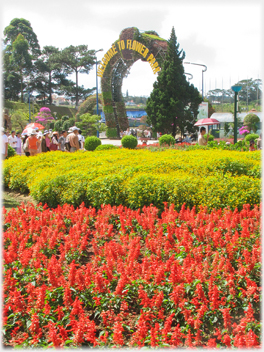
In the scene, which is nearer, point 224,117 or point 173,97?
point 173,97

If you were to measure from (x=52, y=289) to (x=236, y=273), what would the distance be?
1661 mm

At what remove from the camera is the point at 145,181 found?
584cm

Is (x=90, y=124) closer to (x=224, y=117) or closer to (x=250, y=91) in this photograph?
(x=224, y=117)

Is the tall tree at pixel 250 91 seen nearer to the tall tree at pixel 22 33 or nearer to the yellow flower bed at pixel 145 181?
the tall tree at pixel 22 33

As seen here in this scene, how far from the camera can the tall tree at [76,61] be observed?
49.8 m

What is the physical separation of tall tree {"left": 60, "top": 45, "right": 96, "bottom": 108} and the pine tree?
103ft

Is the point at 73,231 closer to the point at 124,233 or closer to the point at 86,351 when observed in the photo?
the point at 124,233

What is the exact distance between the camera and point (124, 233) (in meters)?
Result: 4.48

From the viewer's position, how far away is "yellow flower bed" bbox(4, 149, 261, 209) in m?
5.43

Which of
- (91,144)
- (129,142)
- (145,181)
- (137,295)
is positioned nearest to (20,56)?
(91,144)

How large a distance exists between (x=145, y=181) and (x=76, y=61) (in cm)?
4895

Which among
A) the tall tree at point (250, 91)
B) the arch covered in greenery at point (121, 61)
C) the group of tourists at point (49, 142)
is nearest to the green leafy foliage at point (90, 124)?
the arch covered in greenery at point (121, 61)

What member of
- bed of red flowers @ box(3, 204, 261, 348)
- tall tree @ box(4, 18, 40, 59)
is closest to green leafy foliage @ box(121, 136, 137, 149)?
bed of red flowers @ box(3, 204, 261, 348)

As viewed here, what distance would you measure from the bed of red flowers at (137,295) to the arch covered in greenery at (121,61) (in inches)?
739
